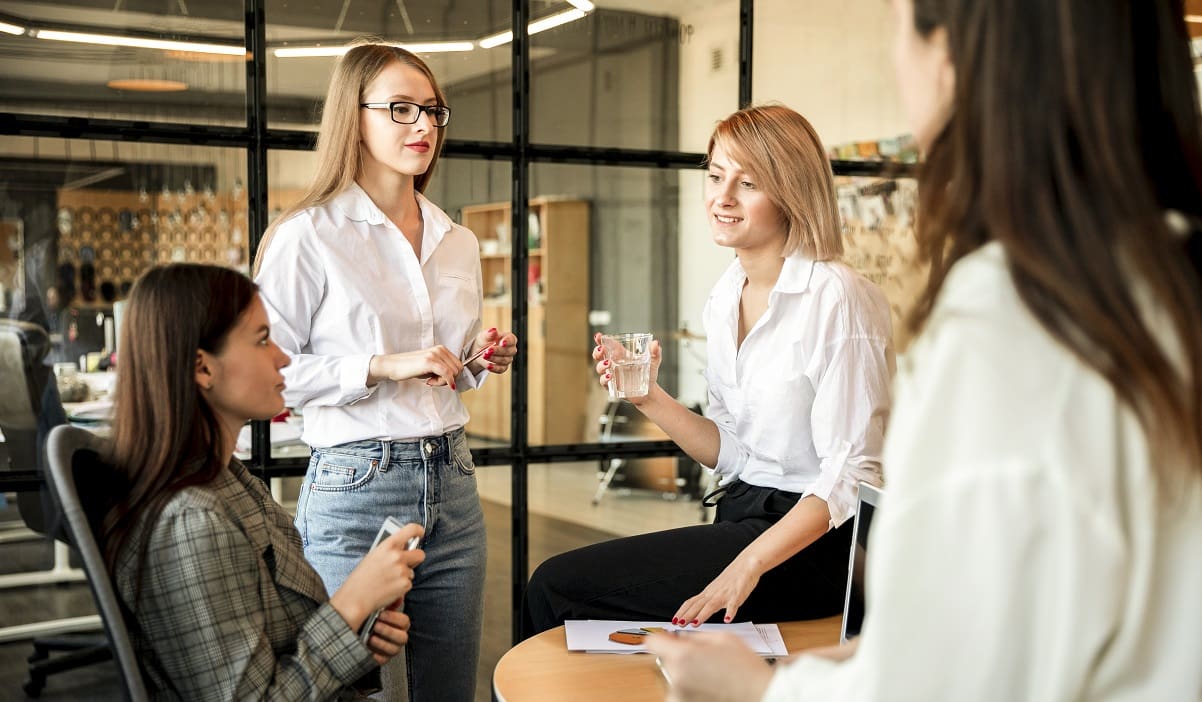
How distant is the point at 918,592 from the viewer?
2.41 feet

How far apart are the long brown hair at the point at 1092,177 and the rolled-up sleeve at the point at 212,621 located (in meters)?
1.04

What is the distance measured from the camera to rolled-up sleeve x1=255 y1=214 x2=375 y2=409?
2121mm

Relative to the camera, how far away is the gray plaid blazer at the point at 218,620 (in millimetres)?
1423

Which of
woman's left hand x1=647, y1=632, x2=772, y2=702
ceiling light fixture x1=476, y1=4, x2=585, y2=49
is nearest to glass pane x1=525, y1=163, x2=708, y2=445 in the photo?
ceiling light fixture x1=476, y1=4, x2=585, y2=49

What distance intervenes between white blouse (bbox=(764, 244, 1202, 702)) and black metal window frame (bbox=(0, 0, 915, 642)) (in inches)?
101

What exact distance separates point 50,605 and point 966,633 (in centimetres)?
267

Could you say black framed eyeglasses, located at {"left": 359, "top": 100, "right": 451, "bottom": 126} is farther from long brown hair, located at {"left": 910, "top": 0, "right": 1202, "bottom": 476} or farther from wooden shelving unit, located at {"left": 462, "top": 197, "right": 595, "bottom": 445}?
Answer: long brown hair, located at {"left": 910, "top": 0, "right": 1202, "bottom": 476}

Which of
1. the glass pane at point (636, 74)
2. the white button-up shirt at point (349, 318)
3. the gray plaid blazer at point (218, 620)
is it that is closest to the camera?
the gray plaid blazer at point (218, 620)

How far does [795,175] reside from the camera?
90.2 inches

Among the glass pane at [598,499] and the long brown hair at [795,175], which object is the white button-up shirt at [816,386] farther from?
the glass pane at [598,499]

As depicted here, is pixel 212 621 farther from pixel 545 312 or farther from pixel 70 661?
pixel 545 312

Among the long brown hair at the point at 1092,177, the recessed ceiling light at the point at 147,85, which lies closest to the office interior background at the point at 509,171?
the recessed ceiling light at the point at 147,85

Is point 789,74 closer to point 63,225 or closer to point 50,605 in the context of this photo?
point 63,225

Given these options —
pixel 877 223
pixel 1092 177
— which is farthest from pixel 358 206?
pixel 877 223
